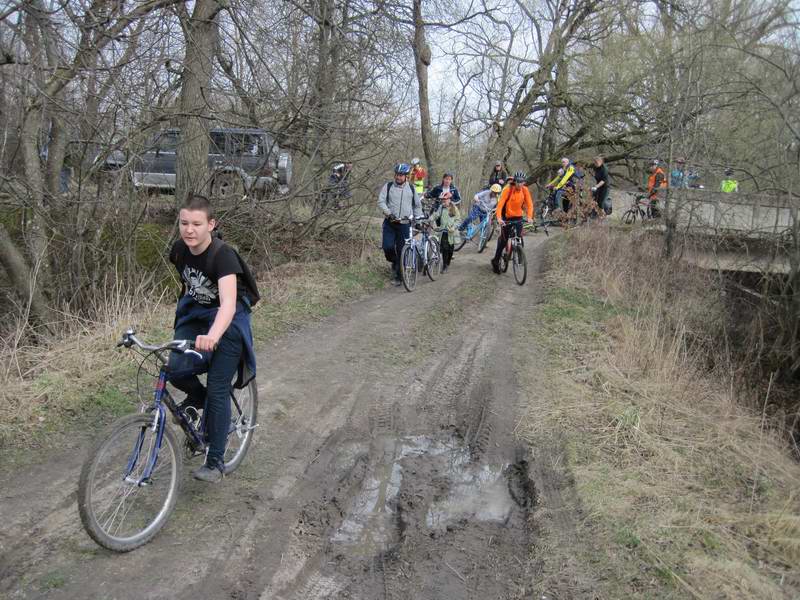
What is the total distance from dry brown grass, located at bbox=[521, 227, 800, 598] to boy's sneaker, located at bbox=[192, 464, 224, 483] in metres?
2.26

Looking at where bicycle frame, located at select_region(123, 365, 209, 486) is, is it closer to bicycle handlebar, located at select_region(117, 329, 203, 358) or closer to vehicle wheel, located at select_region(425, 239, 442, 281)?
bicycle handlebar, located at select_region(117, 329, 203, 358)

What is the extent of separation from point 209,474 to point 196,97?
711 centimetres

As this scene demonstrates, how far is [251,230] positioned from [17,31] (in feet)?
15.4

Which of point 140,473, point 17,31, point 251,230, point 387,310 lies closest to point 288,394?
point 140,473

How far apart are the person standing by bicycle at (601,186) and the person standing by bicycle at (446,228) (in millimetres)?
6413

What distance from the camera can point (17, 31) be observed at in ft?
22.0

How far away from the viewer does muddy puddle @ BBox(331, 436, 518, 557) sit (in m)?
3.71

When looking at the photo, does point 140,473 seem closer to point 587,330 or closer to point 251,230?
point 587,330

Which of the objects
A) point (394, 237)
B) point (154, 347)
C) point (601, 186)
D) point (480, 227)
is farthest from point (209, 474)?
point (601, 186)

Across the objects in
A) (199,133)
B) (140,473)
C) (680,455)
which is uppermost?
(199,133)

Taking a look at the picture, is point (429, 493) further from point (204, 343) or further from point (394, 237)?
point (394, 237)

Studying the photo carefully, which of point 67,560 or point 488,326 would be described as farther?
point 488,326

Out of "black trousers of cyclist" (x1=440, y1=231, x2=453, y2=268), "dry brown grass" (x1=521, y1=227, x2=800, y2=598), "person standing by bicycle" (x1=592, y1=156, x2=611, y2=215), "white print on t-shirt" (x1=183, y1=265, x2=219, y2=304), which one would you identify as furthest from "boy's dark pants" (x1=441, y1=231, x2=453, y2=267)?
"white print on t-shirt" (x1=183, y1=265, x2=219, y2=304)

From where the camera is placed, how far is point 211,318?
12.1 feet
